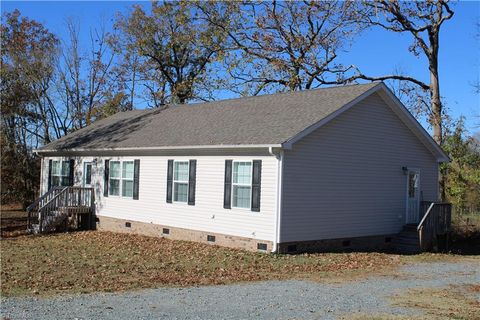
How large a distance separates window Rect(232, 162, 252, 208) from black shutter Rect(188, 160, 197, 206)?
196 cm

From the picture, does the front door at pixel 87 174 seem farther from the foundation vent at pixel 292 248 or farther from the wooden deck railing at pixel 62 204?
the foundation vent at pixel 292 248

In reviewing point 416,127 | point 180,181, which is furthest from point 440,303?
point 416,127

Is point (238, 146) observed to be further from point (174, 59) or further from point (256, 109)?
point (174, 59)

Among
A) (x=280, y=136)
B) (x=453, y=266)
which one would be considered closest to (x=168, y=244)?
(x=280, y=136)

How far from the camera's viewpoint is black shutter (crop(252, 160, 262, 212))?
16203 millimetres

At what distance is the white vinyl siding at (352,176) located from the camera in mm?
16266

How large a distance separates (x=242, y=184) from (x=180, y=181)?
308 centimetres

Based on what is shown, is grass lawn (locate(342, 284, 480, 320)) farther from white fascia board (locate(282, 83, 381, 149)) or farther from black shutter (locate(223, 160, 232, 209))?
black shutter (locate(223, 160, 232, 209))

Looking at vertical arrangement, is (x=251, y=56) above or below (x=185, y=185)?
above

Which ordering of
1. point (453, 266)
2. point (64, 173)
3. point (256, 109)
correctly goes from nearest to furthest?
point (453, 266) → point (256, 109) → point (64, 173)

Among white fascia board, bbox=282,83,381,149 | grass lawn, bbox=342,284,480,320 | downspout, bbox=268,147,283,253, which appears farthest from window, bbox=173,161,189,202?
grass lawn, bbox=342,284,480,320

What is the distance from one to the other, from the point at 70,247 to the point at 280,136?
768 centimetres

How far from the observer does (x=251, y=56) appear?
33781 mm

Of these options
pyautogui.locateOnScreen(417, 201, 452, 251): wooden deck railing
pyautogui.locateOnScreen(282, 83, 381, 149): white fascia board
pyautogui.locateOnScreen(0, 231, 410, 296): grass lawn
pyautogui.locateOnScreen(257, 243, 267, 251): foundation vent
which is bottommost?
pyautogui.locateOnScreen(0, 231, 410, 296): grass lawn
